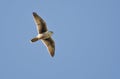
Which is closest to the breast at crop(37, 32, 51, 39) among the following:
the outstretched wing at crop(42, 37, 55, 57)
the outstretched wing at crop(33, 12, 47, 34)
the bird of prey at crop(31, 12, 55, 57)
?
the bird of prey at crop(31, 12, 55, 57)

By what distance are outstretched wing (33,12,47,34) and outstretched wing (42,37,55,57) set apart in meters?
1.42

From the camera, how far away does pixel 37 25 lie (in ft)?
134

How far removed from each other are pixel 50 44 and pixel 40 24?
7.97 feet

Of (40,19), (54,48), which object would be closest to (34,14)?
(40,19)

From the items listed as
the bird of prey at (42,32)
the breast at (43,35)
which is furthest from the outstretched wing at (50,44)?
the breast at (43,35)

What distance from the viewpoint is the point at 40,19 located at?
4044cm

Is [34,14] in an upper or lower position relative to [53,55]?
upper

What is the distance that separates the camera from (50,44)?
4225 centimetres

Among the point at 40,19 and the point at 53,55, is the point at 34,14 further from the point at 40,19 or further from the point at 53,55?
the point at 53,55

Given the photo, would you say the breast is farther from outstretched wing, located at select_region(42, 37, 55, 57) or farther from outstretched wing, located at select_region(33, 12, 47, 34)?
outstretched wing, located at select_region(42, 37, 55, 57)

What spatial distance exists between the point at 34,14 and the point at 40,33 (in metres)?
1.87

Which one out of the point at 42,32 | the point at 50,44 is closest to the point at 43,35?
the point at 42,32

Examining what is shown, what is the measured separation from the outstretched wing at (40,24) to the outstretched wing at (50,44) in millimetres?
1417

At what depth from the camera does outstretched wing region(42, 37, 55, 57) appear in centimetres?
4209
